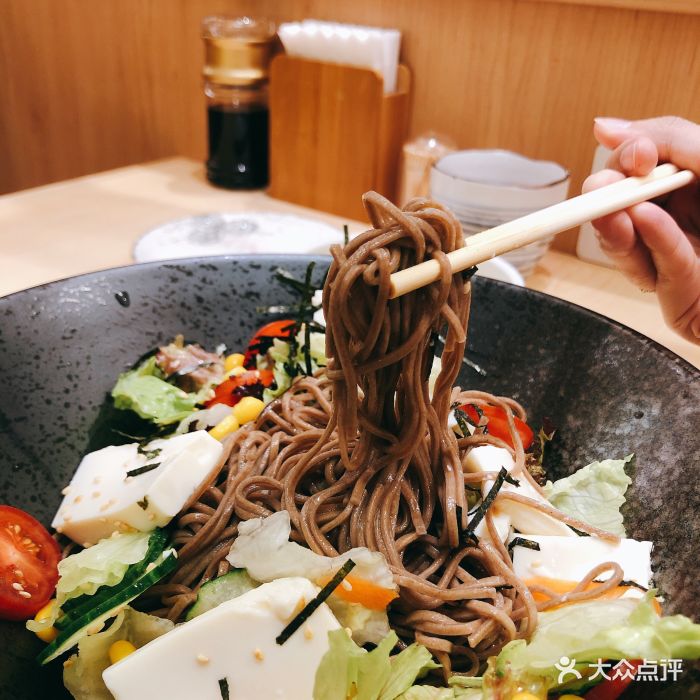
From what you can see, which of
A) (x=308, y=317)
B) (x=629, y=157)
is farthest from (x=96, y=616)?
(x=629, y=157)

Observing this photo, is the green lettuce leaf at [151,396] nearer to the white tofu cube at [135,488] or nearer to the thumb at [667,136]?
the white tofu cube at [135,488]

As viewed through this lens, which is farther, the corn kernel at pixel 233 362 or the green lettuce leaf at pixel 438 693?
the corn kernel at pixel 233 362

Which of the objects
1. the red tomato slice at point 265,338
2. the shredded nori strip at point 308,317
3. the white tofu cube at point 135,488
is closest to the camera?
the white tofu cube at point 135,488

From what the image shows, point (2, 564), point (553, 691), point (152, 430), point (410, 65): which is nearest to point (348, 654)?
point (553, 691)

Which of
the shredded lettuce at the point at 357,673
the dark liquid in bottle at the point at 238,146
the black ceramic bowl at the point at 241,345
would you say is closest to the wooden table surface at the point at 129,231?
the dark liquid in bottle at the point at 238,146

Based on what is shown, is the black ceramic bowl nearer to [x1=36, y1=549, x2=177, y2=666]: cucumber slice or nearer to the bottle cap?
[x1=36, y1=549, x2=177, y2=666]: cucumber slice

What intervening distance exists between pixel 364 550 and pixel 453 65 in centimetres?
259

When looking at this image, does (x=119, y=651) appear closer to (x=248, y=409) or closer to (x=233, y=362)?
(x=248, y=409)

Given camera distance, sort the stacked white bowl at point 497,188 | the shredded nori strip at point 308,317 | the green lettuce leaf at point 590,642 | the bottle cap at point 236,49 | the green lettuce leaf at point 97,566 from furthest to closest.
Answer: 1. the bottle cap at point 236,49
2. the stacked white bowl at point 497,188
3. the shredded nori strip at point 308,317
4. the green lettuce leaf at point 97,566
5. the green lettuce leaf at point 590,642

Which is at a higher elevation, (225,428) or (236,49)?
(236,49)

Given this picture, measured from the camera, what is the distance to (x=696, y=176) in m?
1.75

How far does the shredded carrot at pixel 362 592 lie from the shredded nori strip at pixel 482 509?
222 mm

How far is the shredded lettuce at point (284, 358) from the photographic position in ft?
6.05

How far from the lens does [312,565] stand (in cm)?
122
